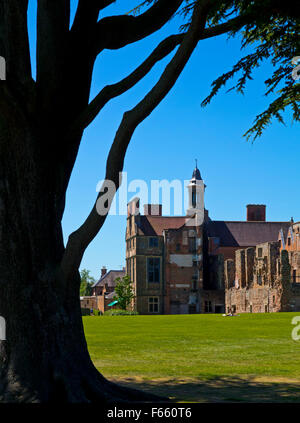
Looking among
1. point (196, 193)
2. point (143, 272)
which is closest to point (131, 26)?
point (143, 272)

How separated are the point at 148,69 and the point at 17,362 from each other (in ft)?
14.0

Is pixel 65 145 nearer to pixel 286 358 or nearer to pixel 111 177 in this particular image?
pixel 111 177

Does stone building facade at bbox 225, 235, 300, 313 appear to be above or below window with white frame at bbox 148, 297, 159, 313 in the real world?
above

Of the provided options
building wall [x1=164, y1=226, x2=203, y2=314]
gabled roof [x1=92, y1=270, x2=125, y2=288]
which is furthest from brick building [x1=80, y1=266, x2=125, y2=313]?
building wall [x1=164, y1=226, x2=203, y2=314]

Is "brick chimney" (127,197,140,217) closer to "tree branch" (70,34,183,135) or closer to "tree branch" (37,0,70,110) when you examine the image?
"tree branch" (70,34,183,135)

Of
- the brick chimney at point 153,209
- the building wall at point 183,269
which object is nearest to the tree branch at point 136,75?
the building wall at point 183,269

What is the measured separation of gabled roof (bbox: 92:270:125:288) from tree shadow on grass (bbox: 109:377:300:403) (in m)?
89.9

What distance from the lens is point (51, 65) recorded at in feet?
25.4

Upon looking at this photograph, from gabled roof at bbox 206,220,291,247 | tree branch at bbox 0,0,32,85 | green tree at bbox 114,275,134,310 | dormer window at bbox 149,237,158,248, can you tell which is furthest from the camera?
gabled roof at bbox 206,220,291,247

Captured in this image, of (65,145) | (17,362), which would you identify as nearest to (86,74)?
(65,145)

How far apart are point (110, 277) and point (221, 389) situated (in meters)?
92.9

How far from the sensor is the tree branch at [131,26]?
8.36 m

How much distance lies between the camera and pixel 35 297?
22.9 feet

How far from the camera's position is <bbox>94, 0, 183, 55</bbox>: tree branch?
8.36 meters
